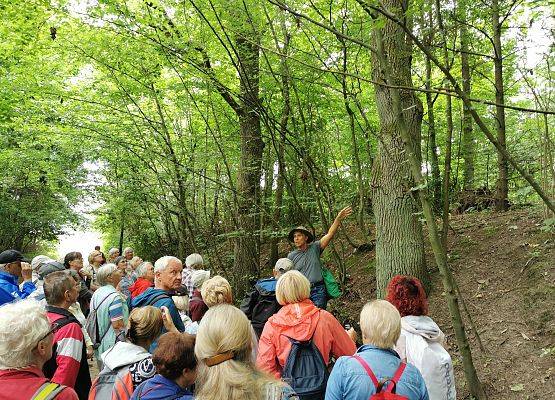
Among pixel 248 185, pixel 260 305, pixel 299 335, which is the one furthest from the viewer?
pixel 248 185

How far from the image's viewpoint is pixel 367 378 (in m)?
Answer: 2.20

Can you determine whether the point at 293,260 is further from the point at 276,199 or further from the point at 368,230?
the point at 368,230

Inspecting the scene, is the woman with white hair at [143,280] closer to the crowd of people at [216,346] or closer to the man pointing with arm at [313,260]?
the crowd of people at [216,346]

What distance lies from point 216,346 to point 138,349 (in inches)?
39.4

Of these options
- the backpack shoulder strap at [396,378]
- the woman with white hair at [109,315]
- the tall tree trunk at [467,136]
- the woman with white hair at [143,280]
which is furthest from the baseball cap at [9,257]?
the tall tree trunk at [467,136]

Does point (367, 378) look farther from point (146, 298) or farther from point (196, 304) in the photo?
point (196, 304)

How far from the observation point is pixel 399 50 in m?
4.91

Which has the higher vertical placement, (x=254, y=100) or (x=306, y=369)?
(x=254, y=100)

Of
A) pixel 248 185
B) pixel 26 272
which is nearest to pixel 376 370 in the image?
pixel 26 272

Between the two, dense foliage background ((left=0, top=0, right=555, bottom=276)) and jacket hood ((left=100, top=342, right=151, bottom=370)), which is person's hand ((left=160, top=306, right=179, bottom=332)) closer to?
jacket hood ((left=100, top=342, right=151, bottom=370))

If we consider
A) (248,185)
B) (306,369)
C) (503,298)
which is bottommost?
(503,298)

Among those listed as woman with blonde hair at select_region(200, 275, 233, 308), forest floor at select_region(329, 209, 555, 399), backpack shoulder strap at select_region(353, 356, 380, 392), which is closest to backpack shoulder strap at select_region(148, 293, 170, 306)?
woman with blonde hair at select_region(200, 275, 233, 308)

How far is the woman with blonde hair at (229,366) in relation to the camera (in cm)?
180

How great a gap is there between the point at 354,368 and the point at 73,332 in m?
2.08
